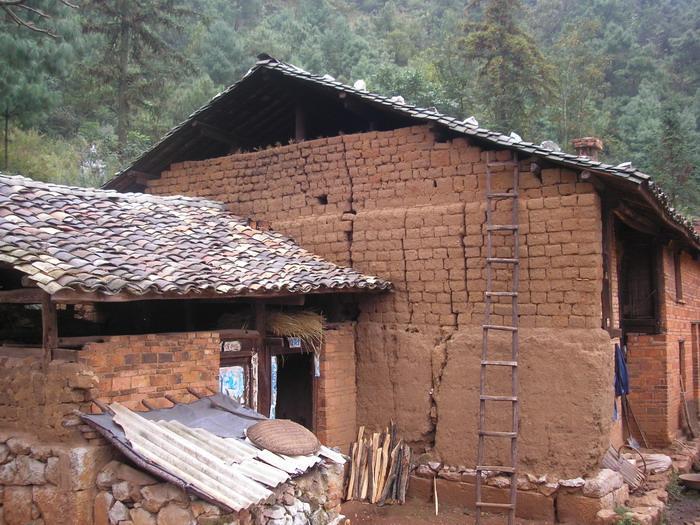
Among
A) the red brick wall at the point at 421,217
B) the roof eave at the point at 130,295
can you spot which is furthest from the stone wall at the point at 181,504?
the red brick wall at the point at 421,217

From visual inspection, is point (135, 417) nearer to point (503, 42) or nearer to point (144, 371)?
point (144, 371)

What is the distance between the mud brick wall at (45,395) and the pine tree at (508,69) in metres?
22.0

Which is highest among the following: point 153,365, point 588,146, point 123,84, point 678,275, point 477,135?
point 123,84

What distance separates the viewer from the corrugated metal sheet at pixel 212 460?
5.71 metres

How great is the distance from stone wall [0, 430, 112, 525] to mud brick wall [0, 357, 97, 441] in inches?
5.3

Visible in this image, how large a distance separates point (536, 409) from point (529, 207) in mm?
2738

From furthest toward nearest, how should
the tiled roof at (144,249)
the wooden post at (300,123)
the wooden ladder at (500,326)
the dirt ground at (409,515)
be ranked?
1. the wooden post at (300,123)
2. the dirt ground at (409,515)
3. the wooden ladder at (500,326)
4. the tiled roof at (144,249)

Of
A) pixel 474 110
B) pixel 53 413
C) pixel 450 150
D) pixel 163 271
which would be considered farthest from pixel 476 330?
pixel 474 110

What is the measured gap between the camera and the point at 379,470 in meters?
9.57

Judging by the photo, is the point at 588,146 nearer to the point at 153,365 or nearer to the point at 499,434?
the point at 499,434

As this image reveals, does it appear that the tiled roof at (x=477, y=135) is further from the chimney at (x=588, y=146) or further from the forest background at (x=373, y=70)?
the forest background at (x=373, y=70)

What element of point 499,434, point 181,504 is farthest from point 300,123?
point 181,504

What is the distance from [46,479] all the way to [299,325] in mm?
3836

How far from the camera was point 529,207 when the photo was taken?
888 cm
